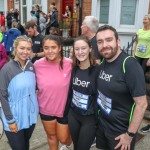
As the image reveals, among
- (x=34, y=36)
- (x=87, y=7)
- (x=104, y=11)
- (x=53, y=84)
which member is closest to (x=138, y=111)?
(x=53, y=84)

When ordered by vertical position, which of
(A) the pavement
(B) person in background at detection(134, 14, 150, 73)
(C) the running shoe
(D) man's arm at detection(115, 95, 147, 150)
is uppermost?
(B) person in background at detection(134, 14, 150, 73)

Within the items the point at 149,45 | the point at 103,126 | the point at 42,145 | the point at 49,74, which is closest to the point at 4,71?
the point at 49,74

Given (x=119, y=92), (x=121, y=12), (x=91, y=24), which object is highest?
(x=121, y=12)

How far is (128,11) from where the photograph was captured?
334 inches

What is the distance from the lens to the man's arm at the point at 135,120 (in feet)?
7.09

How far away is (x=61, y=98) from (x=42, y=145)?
1.25 m

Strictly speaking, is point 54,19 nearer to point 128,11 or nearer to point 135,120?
point 128,11

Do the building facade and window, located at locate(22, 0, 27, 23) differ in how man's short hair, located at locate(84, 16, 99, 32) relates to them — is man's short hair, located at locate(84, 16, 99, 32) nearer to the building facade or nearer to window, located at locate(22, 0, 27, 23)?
the building facade

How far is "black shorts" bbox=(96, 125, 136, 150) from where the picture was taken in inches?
94.3

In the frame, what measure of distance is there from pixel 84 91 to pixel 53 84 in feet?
1.32

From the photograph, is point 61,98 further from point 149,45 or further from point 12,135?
point 149,45

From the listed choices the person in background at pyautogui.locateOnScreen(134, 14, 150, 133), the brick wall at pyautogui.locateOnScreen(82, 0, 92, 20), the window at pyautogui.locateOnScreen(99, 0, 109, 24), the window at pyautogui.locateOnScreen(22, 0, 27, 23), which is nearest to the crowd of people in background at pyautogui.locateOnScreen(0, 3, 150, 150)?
Answer: the person in background at pyautogui.locateOnScreen(134, 14, 150, 133)

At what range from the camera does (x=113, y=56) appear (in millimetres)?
2285

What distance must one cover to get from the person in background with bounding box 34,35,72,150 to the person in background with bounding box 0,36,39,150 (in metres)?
0.12
